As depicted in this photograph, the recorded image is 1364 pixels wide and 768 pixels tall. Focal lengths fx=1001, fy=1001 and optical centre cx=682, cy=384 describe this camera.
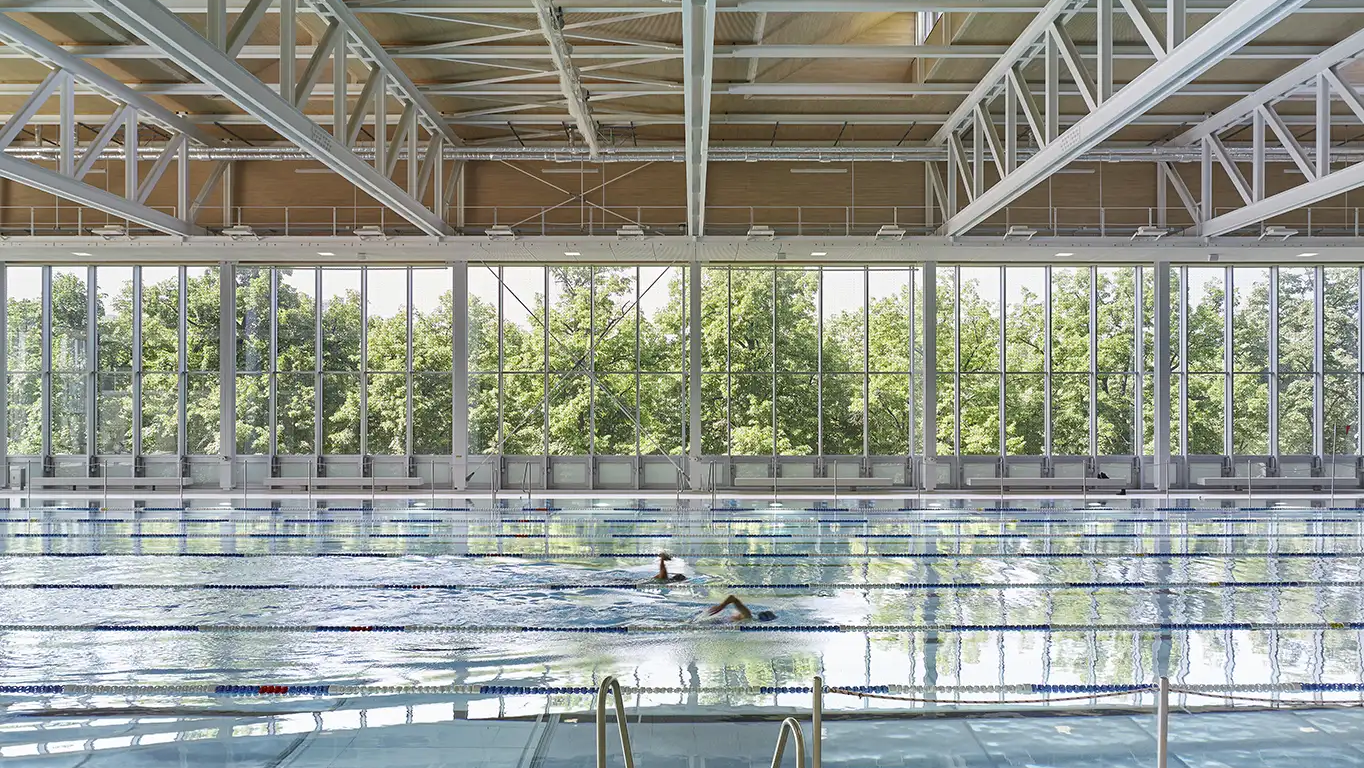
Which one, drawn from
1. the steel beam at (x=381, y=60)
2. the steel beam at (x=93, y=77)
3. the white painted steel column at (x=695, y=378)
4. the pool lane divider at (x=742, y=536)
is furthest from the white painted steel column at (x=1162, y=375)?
the steel beam at (x=93, y=77)

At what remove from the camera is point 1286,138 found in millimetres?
12008

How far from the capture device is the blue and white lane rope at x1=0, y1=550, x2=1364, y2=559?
32.7 feet

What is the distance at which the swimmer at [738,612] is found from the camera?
711 centimetres

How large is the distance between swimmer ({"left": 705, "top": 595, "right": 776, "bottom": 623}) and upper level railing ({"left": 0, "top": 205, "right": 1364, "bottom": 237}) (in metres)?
11.0

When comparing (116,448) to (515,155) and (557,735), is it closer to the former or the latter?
(515,155)

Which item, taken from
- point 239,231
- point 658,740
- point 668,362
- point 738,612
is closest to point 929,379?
point 668,362

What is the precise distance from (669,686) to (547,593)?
2949 millimetres

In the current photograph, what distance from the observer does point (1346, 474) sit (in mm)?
19016

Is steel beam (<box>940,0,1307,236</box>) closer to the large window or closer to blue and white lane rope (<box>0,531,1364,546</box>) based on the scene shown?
blue and white lane rope (<box>0,531,1364,546</box>)

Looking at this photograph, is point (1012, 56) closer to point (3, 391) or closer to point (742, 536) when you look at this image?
point (742, 536)

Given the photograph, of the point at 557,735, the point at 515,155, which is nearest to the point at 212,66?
the point at 557,735

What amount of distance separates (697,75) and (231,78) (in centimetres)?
356

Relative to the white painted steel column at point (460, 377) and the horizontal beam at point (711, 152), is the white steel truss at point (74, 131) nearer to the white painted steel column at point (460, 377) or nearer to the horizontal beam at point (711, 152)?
the horizontal beam at point (711, 152)

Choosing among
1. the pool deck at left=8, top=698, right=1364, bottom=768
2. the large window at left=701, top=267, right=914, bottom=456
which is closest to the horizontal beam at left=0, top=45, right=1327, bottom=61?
the pool deck at left=8, top=698, right=1364, bottom=768
